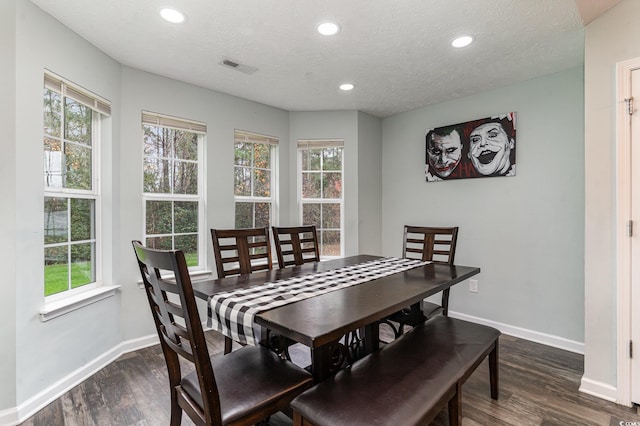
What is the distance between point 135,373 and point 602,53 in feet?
13.3

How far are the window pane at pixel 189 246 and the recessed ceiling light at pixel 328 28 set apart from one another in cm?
234

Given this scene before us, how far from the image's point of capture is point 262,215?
3869 millimetres

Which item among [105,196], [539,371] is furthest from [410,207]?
[105,196]

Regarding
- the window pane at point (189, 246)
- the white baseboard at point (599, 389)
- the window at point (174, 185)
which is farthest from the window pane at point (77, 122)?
the white baseboard at point (599, 389)

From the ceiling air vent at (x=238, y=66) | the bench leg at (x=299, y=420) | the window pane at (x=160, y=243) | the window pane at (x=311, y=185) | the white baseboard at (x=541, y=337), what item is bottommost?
the white baseboard at (x=541, y=337)

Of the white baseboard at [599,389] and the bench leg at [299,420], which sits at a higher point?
the bench leg at [299,420]

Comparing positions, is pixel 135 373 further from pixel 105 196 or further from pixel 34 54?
pixel 34 54

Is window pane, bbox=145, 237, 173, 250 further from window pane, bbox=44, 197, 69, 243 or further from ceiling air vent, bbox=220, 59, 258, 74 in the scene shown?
ceiling air vent, bbox=220, 59, 258, 74

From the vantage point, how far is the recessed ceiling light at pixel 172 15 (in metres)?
1.98

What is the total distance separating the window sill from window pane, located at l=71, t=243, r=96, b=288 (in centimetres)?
11

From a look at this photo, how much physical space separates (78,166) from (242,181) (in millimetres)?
1587

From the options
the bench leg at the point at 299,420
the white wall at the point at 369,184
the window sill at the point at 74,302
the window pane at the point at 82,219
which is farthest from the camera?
the white wall at the point at 369,184

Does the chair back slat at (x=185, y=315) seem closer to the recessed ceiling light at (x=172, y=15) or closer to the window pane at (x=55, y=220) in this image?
the window pane at (x=55, y=220)

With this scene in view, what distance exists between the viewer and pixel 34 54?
1.98 m
